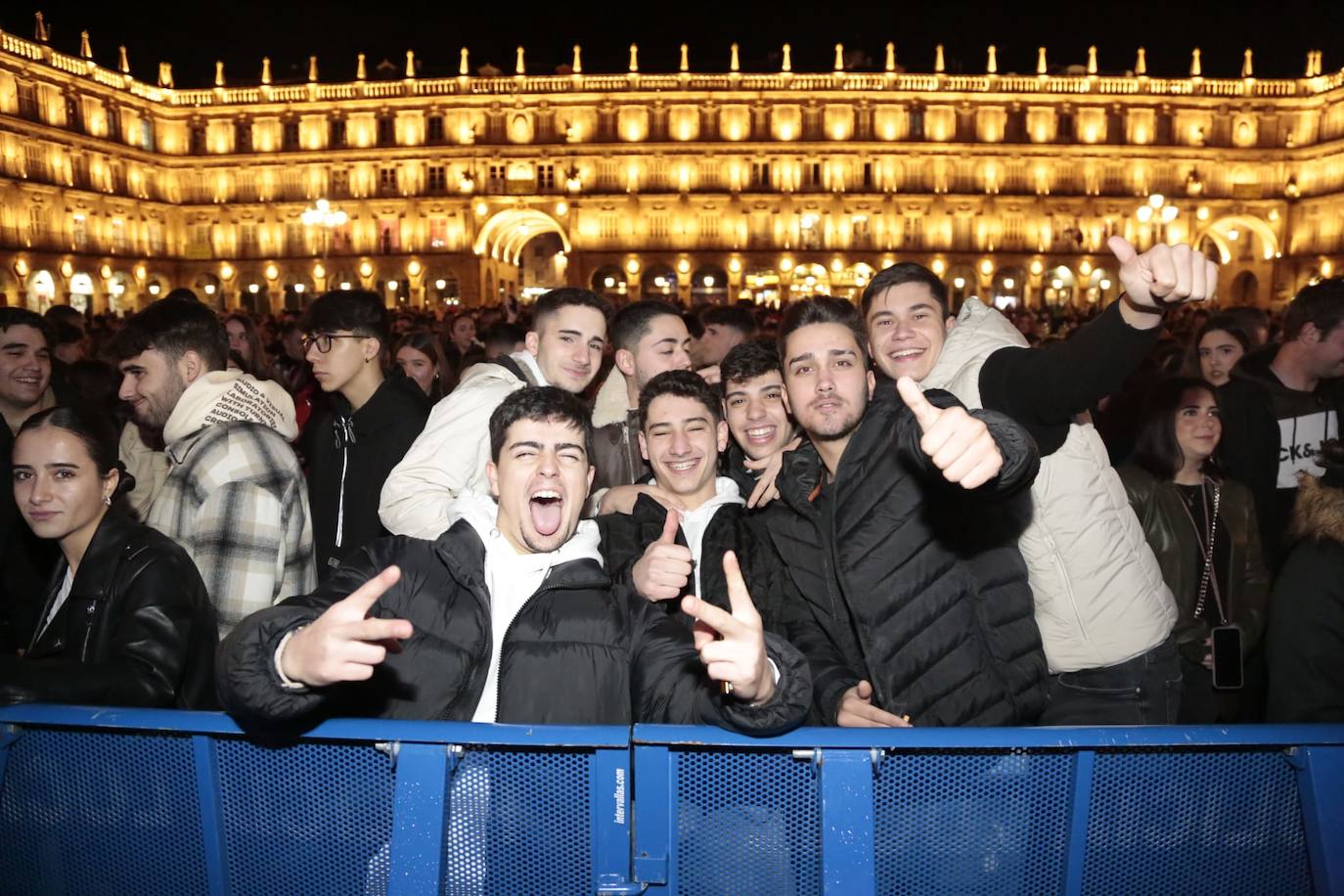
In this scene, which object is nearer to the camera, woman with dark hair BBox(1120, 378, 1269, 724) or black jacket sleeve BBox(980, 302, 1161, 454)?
black jacket sleeve BBox(980, 302, 1161, 454)

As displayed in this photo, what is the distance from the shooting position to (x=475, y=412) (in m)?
3.76

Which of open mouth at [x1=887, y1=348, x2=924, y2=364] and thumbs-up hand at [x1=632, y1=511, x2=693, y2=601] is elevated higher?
open mouth at [x1=887, y1=348, x2=924, y2=364]

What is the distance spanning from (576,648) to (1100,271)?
55944 millimetres

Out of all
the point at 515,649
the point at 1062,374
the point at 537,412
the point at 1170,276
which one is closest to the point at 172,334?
the point at 537,412

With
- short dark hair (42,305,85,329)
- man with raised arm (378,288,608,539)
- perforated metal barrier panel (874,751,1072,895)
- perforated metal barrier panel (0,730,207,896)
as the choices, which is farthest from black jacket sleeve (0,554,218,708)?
short dark hair (42,305,85,329)

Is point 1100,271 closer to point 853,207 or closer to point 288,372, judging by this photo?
point 853,207

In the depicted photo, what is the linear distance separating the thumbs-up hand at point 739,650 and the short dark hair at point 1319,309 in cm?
429

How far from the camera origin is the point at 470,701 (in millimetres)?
2480

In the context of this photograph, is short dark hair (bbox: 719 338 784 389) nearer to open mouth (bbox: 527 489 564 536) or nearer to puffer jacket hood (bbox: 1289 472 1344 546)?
open mouth (bbox: 527 489 564 536)

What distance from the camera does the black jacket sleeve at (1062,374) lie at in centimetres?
241

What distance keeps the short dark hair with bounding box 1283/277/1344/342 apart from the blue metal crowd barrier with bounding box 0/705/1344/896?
3565mm

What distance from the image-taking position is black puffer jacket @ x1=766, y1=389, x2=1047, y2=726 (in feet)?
8.55

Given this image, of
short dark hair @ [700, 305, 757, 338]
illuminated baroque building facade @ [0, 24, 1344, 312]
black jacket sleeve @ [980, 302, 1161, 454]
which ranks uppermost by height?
illuminated baroque building facade @ [0, 24, 1344, 312]

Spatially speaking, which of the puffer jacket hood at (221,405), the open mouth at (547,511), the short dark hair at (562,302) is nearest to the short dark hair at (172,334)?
the puffer jacket hood at (221,405)
